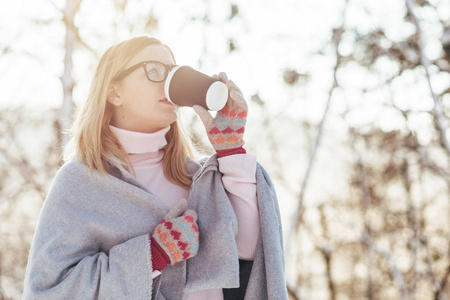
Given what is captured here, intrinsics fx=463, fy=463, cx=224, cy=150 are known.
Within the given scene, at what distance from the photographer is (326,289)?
587 cm

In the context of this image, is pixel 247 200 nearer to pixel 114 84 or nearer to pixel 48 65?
pixel 114 84

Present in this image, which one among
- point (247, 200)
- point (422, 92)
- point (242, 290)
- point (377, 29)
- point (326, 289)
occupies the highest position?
point (377, 29)

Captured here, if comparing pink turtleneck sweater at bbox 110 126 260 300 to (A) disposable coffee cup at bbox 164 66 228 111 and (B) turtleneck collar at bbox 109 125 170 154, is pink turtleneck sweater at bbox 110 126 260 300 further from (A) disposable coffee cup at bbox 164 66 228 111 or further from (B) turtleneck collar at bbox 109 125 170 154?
(A) disposable coffee cup at bbox 164 66 228 111

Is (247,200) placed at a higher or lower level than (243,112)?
lower

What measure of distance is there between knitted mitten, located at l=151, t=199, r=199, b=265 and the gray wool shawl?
0.04 m

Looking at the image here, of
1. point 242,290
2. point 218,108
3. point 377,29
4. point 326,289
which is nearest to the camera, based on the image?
point 218,108

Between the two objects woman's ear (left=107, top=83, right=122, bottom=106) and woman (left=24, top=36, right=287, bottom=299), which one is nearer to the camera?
woman (left=24, top=36, right=287, bottom=299)

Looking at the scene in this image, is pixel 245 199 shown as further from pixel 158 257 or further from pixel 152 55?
pixel 152 55

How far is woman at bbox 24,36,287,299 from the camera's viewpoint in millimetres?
1278

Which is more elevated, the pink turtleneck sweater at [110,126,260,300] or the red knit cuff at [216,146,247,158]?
the red knit cuff at [216,146,247,158]

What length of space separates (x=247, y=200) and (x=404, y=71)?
3.08 m

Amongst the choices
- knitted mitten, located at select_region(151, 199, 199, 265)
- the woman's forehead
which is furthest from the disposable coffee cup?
knitted mitten, located at select_region(151, 199, 199, 265)

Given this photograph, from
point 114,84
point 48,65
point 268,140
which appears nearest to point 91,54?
point 48,65

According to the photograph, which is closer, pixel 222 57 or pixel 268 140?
pixel 222 57
